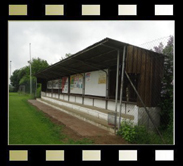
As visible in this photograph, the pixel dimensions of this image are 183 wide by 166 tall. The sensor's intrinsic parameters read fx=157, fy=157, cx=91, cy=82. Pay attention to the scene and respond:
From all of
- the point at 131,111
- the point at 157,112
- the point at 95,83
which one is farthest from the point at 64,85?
the point at 157,112

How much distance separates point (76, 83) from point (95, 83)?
3005 millimetres

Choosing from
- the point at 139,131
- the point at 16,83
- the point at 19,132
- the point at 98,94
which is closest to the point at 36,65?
the point at 16,83

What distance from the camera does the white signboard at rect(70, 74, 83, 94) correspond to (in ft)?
40.3

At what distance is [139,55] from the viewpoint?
5551mm

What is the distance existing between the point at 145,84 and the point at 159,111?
4.46 ft

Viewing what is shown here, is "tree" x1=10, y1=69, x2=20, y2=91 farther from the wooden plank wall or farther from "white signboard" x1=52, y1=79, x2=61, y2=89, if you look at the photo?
the wooden plank wall

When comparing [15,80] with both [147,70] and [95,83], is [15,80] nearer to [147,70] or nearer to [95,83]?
[95,83]

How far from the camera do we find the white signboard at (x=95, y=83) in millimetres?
9508

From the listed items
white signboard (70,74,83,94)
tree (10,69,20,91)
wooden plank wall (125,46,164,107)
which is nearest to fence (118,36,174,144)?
wooden plank wall (125,46,164,107)

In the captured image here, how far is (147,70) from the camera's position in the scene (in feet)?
19.1

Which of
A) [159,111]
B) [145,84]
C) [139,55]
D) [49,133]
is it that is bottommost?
[49,133]

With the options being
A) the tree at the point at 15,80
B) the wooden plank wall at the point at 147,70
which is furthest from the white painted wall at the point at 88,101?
the tree at the point at 15,80

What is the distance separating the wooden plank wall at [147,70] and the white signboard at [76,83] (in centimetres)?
679

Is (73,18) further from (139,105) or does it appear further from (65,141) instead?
(139,105)
